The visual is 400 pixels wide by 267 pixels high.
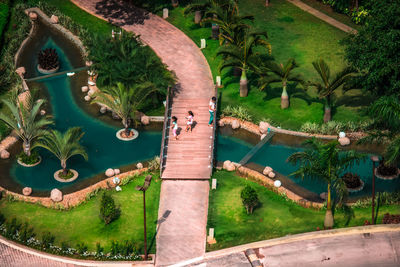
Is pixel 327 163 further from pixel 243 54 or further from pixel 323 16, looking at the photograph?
pixel 323 16

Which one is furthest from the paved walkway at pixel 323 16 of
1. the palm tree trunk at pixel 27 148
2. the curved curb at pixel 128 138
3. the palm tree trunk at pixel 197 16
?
the palm tree trunk at pixel 27 148

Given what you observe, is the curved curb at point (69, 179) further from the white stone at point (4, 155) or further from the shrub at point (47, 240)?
the shrub at point (47, 240)

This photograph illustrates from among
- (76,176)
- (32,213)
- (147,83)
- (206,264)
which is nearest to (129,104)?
(147,83)

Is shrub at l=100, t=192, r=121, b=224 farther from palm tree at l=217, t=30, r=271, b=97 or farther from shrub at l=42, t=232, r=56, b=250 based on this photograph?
palm tree at l=217, t=30, r=271, b=97

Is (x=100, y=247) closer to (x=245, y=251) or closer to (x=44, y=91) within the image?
(x=245, y=251)

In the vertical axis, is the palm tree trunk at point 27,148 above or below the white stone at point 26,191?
above

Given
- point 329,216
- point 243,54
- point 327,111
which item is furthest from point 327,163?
point 243,54
